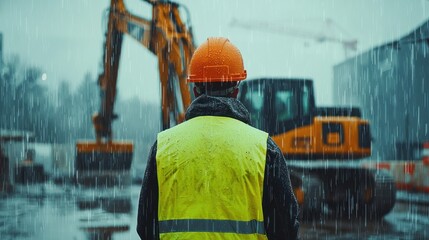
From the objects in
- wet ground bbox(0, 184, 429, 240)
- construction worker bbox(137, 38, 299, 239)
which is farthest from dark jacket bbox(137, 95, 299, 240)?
wet ground bbox(0, 184, 429, 240)

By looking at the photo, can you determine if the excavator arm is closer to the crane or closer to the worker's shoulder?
the worker's shoulder

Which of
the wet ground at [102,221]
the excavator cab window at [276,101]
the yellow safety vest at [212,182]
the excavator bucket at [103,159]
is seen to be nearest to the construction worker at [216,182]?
the yellow safety vest at [212,182]

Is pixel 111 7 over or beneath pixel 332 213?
over

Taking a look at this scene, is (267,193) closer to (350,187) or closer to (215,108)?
(215,108)

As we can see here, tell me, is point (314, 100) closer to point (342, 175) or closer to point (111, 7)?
point (342, 175)

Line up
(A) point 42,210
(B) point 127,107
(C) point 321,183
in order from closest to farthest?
Answer: (C) point 321,183
(A) point 42,210
(B) point 127,107

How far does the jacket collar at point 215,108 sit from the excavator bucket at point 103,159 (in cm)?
1217

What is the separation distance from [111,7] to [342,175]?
19.0 feet

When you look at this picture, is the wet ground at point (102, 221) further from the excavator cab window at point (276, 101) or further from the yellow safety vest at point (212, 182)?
the yellow safety vest at point (212, 182)

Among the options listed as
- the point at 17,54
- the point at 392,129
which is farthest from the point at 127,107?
the point at 392,129

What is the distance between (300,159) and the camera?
10031mm

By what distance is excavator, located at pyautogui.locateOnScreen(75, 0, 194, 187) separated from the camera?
9109mm

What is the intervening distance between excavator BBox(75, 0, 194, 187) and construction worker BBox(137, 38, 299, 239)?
685cm

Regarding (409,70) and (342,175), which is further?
(409,70)
